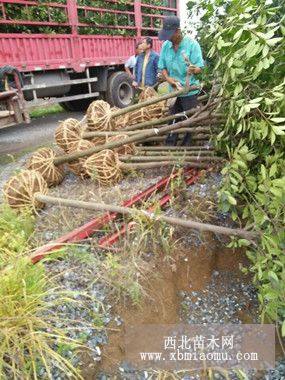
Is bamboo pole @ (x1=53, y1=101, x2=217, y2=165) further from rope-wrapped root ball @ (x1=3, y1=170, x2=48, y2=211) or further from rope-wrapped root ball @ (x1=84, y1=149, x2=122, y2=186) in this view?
rope-wrapped root ball @ (x1=3, y1=170, x2=48, y2=211)

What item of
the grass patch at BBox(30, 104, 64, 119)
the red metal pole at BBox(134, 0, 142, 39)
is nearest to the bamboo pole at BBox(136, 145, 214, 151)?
the grass patch at BBox(30, 104, 64, 119)

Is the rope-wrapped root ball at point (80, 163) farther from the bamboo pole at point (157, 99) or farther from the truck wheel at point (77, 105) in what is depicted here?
the truck wheel at point (77, 105)

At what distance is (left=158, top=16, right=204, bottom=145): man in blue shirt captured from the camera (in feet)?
14.6

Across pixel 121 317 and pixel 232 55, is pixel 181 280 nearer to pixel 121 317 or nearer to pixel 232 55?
pixel 121 317

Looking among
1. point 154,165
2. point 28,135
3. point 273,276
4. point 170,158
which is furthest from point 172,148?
point 28,135

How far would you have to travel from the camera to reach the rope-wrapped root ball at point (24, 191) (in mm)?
3455

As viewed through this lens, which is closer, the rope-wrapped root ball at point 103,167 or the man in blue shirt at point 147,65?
the rope-wrapped root ball at point 103,167

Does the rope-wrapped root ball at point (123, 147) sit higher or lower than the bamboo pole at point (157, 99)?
lower

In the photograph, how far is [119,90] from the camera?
9.80m

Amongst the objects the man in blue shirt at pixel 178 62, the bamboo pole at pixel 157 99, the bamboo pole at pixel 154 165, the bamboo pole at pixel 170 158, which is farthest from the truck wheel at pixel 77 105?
the bamboo pole at pixel 154 165

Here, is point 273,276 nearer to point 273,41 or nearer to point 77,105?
point 273,41

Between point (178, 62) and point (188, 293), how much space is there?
3017mm

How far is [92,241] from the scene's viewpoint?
291 cm

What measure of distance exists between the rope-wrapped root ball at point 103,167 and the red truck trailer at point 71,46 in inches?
84.3
